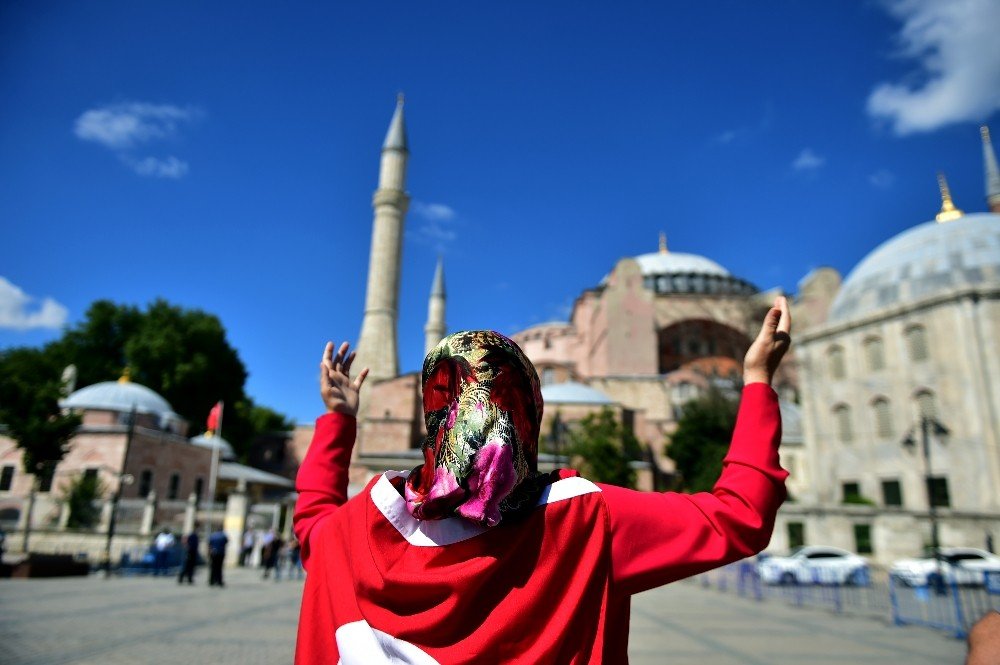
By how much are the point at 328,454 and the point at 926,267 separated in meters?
26.1

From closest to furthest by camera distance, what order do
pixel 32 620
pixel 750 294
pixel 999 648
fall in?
1. pixel 999 648
2. pixel 32 620
3. pixel 750 294

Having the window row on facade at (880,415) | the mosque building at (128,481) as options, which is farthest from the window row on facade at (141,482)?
the window row on facade at (880,415)

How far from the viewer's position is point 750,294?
4509 centimetres

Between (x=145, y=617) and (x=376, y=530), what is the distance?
859cm

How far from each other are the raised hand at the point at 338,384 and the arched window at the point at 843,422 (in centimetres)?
2459

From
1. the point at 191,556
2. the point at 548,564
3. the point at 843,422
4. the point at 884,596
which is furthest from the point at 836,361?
the point at 548,564

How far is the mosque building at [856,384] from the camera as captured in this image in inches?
754

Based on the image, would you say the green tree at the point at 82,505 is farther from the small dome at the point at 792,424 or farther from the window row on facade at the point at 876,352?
the small dome at the point at 792,424

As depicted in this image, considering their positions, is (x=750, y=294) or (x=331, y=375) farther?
Answer: (x=750, y=294)

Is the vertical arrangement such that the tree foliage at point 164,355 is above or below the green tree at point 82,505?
above

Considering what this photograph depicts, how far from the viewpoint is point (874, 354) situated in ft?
75.5

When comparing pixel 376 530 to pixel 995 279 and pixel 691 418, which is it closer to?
pixel 995 279

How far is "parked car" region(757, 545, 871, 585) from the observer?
15.3 metres

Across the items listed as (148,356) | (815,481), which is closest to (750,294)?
(815,481)
